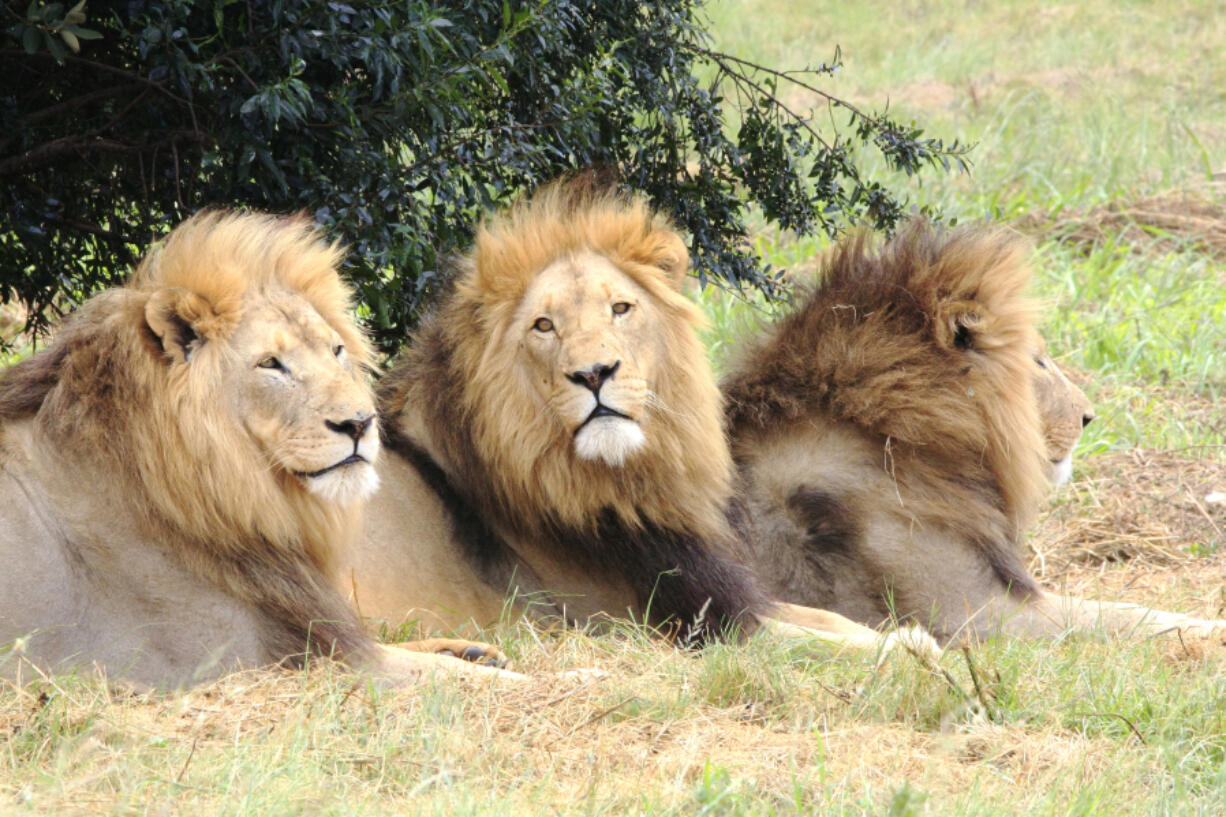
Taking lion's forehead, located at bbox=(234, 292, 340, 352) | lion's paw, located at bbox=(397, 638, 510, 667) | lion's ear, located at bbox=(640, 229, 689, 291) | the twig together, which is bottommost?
the twig

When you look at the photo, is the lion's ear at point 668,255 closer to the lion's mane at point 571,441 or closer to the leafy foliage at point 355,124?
the lion's mane at point 571,441

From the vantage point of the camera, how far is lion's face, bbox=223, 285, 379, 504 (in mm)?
3377

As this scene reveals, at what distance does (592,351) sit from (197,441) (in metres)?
1.06

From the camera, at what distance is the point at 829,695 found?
343 cm

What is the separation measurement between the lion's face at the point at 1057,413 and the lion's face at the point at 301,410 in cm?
249

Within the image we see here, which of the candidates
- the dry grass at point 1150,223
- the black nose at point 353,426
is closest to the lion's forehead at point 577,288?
the black nose at point 353,426

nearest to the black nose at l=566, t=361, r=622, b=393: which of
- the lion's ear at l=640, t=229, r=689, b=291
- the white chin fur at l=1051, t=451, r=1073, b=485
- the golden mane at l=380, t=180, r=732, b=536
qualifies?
the golden mane at l=380, t=180, r=732, b=536

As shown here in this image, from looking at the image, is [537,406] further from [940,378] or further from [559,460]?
[940,378]

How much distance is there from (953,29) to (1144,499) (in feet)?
41.4

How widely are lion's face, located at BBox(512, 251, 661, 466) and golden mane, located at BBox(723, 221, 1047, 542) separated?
2.66 ft

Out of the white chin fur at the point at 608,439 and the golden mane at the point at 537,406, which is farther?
the golden mane at the point at 537,406

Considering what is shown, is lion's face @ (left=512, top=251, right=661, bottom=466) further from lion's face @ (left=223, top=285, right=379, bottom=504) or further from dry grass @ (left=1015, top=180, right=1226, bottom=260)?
dry grass @ (left=1015, top=180, right=1226, bottom=260)

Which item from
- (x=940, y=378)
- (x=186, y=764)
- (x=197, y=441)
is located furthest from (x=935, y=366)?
(x=186, y=764)

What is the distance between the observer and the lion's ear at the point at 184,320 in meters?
3.37
